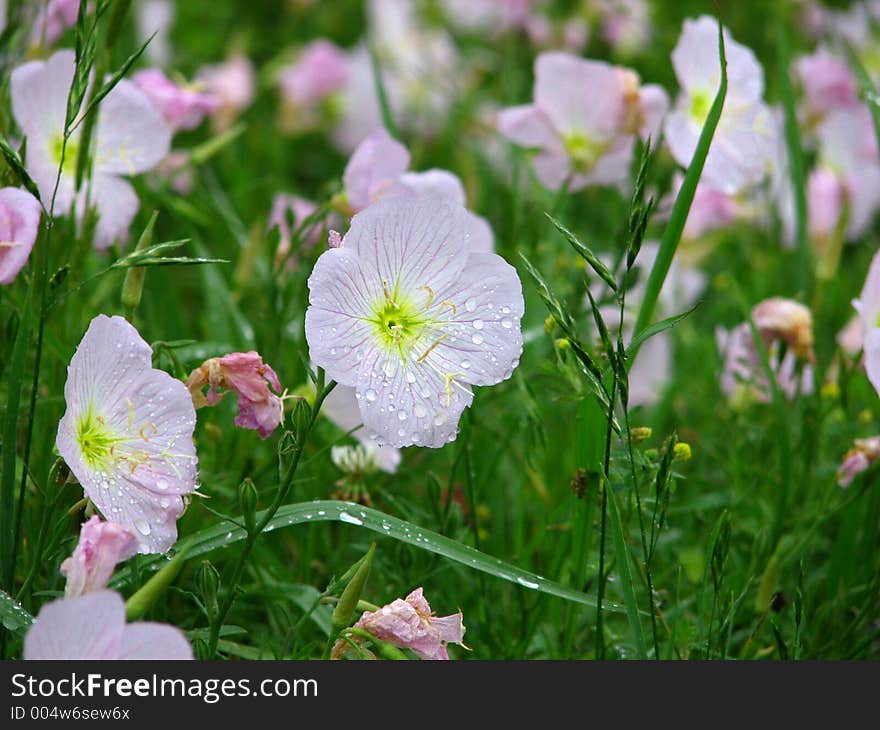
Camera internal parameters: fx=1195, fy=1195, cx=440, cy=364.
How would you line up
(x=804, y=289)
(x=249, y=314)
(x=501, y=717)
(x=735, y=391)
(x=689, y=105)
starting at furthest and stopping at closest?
(x=804, y=289), (x=249, y=314), (x=735, y=391), (x=689, y=105), (x=501, y=717)

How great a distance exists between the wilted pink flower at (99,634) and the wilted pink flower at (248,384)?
250 mm

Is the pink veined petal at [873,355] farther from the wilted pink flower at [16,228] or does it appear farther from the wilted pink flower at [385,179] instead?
the wilted pink flower at [16,228]

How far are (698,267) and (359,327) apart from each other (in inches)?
62.1

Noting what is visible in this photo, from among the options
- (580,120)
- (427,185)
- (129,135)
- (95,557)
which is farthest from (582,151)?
(95,557)

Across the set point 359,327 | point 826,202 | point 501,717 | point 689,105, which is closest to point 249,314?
point 689,105

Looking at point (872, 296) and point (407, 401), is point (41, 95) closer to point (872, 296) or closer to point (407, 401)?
point (407, 401)

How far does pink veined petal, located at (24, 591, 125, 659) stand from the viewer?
2.81 ft

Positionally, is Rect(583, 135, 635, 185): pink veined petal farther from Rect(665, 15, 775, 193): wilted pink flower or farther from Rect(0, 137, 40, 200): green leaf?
Rect(0, 137, 40, 200): green leaf

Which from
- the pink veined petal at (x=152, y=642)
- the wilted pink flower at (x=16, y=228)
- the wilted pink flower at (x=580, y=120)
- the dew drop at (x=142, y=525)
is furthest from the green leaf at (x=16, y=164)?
the wilted pink flower at (x=580, y=120)

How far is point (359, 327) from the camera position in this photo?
1.04 meters

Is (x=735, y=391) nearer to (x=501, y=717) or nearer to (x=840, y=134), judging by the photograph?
(x=501, y=717)

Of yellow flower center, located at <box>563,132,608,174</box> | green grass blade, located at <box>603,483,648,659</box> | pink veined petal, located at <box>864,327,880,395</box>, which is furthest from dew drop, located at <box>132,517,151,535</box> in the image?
yellow flower center, located at <box>563,132,608,174</box>

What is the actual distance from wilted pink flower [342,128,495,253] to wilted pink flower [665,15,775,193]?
292 mm

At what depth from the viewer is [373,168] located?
4.84ft
